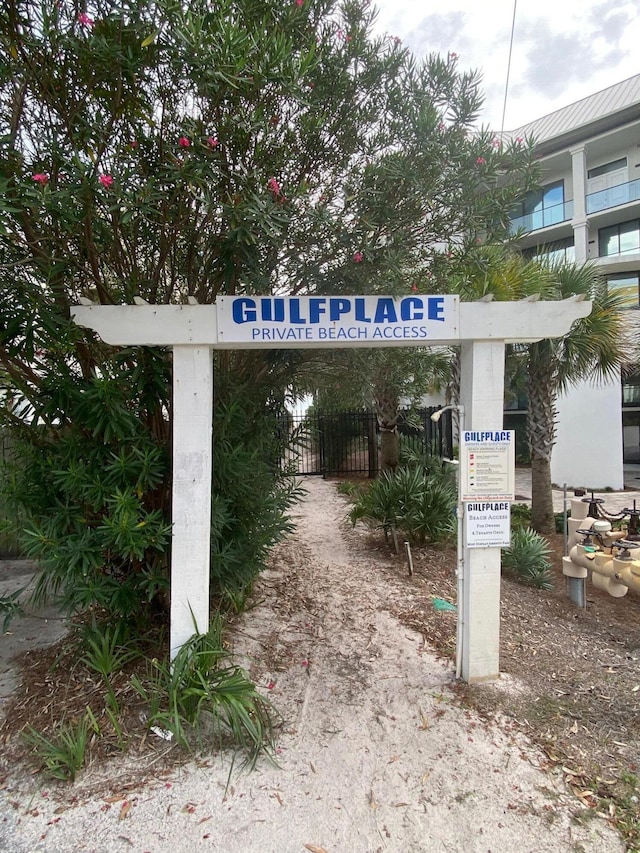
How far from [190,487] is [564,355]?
6.94 meters

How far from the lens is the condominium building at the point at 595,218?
529 inches

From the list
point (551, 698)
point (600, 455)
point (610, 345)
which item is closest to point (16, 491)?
point (551, 698)

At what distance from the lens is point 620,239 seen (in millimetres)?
18453

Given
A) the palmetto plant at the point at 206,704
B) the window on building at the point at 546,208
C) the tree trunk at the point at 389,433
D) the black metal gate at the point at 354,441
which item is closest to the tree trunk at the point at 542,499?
the tree trunk at the point at 389,433

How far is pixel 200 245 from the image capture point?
3.71 m

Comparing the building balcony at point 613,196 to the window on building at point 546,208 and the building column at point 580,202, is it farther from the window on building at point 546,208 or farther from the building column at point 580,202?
the window on building at point 546,208

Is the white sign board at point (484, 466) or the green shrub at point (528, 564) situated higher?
the white sign board at point (484, 466)

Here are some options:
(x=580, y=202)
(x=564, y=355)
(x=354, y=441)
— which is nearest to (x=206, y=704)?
(x=564, y=355)

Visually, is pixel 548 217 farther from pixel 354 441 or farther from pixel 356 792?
pixel 356 792

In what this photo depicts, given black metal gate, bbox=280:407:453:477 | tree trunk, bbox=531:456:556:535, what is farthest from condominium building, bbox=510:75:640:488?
tree trunk, bbox=531:456:556:535

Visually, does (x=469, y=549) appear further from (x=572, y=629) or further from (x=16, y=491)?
(x=16, y=491)

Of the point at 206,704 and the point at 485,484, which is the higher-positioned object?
the point at 485,484

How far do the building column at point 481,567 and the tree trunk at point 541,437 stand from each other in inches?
219

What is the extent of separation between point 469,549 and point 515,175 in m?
2.73
